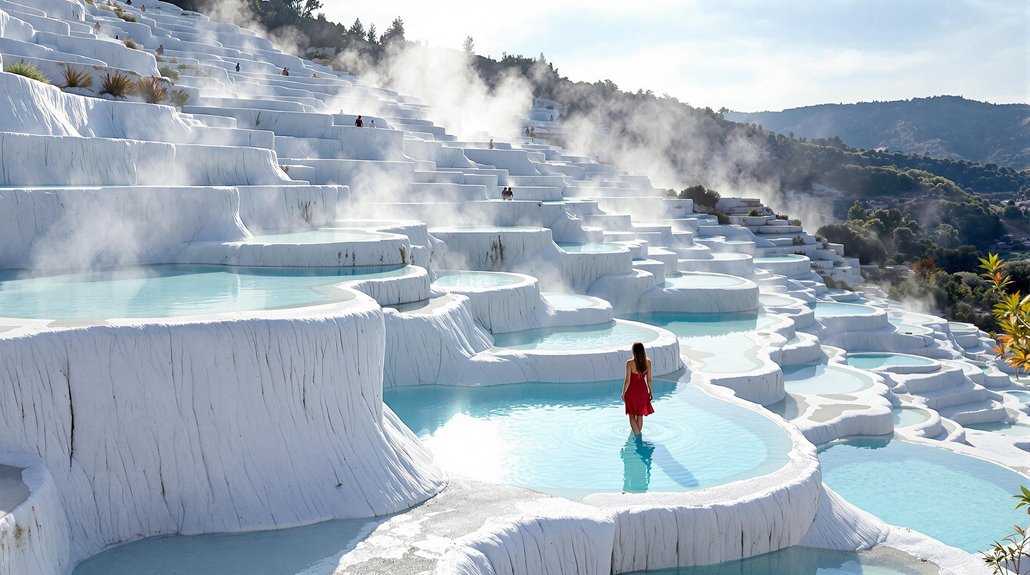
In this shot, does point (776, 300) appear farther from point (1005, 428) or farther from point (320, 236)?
point (320, 236)

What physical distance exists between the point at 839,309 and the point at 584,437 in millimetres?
12188

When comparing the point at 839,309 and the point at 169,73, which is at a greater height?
the point at 169,73

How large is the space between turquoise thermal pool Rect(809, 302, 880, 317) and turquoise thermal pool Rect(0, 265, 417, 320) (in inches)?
428

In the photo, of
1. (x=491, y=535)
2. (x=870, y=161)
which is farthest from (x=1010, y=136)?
(x=491, y=535)

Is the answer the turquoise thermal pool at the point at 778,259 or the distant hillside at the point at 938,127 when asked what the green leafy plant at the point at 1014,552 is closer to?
the turquoise thermal pool at the point at 778,259

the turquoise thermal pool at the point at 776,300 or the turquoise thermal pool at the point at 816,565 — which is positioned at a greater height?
the turquoise thermal pool at the point at 776,300

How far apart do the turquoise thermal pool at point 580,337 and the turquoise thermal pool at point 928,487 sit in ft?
7.77

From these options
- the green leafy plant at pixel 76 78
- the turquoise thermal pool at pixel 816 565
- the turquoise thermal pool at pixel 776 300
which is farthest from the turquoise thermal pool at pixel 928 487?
the green leafy plant at pixel 76 78

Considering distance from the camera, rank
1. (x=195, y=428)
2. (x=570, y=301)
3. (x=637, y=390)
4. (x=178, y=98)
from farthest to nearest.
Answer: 1. (x=178, y=98)
2. (x=570, y=301)
3. (x=637, y=390)
4. (x=195, y=428)

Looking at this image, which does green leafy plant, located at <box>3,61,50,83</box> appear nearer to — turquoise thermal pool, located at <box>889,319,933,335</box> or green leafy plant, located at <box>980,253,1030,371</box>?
green leafy plant, located at <box>980,253,1030,371</box>

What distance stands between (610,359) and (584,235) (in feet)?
24.2

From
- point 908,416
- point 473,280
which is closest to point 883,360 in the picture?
point 908,416

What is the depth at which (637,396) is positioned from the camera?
6766 mm

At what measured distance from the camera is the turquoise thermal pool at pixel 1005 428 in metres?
13.4
